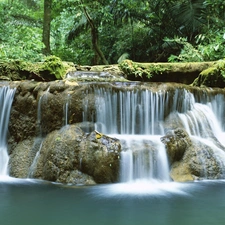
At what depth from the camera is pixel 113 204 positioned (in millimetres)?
3576

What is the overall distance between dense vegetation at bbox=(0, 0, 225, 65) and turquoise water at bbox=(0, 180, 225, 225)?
19.8ft

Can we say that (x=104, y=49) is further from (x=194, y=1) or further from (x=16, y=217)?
(x=16, y=217)

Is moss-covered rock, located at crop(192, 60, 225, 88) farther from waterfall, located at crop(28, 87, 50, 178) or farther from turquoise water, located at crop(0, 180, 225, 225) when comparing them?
waterfall, located at crop(28, 87, 50, 178)

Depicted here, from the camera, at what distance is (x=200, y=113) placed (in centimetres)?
629

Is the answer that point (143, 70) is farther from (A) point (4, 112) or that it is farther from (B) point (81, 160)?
(B) point (81, 160)

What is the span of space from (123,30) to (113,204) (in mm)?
11321

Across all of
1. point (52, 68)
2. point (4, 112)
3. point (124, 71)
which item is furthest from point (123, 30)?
point (4, 112)

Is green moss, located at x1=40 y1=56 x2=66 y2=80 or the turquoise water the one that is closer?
the turquoise water

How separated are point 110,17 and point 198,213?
1016 cm

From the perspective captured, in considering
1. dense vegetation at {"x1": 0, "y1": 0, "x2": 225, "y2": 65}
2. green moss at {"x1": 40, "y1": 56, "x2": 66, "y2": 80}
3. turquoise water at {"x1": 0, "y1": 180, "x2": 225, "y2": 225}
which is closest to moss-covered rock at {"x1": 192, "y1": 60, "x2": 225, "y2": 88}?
dense vegetation at {"x1": 0, "y1": 0, "x2": 225, "y2": 65}

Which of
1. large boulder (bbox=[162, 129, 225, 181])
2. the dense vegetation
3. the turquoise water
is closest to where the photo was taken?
the turquoise water

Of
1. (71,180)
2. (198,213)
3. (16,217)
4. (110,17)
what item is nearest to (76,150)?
(71,180)

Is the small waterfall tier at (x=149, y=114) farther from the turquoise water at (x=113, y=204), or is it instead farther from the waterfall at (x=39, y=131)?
the turquoise water at (x=113, y=204)

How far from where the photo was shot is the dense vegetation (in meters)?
9.95
